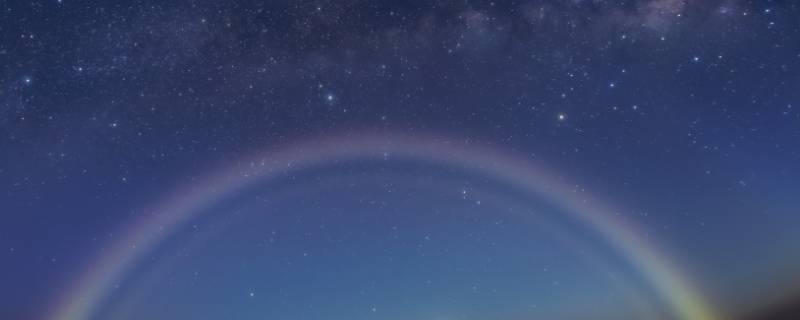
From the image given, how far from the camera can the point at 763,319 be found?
48062mm

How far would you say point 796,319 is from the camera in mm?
38438

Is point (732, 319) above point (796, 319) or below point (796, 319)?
above

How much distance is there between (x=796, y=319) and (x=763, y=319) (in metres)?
10.9

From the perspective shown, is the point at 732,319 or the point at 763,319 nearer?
the point at 763,319

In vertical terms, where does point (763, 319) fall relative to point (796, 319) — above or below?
above

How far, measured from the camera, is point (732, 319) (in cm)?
5266

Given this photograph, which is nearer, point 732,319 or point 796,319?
point 796,319

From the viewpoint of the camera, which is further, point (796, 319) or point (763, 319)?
point (763, 319)

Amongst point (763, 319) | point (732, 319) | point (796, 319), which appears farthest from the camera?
point (732, 319)

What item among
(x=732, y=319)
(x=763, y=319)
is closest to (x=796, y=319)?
(x=763, y=319)

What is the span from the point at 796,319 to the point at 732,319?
610 inches

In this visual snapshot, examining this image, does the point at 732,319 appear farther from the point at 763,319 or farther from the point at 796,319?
the point at 796,319

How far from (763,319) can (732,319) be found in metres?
4.80

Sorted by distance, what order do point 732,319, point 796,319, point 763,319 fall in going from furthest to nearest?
point 732,319 → point 763,319 → point 796,319
